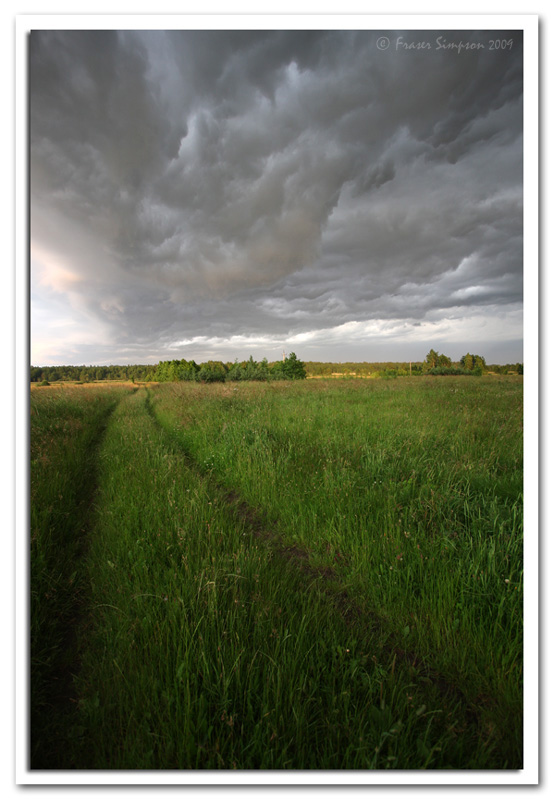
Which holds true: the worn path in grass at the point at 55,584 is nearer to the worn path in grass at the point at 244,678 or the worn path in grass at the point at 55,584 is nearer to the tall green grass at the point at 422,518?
the worn path in grass at the point at 244,678

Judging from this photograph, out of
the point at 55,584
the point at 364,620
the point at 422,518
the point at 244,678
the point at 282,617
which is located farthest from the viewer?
the point at 422,518

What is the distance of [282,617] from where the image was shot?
7.06 feet

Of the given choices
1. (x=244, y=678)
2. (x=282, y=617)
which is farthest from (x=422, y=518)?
(x=244, y=678)

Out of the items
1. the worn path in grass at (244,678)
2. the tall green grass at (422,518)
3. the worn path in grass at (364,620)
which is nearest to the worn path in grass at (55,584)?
the worn path in grass at (244,678)

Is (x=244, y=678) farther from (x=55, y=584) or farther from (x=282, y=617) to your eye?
(x=55, y=584)

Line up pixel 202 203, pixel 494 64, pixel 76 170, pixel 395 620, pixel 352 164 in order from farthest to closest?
pixel 202 203
pixel 352 164
pixel 76 170
pixel 494 64
pixel 395 620

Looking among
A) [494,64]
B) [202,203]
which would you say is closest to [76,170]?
[202,203]

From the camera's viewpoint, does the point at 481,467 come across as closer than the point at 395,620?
No

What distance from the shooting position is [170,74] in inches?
120

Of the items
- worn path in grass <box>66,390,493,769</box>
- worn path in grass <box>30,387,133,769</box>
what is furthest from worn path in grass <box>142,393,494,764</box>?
worn path in grass <box>30,387,133,769</box>

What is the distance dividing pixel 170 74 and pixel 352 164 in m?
1.95
